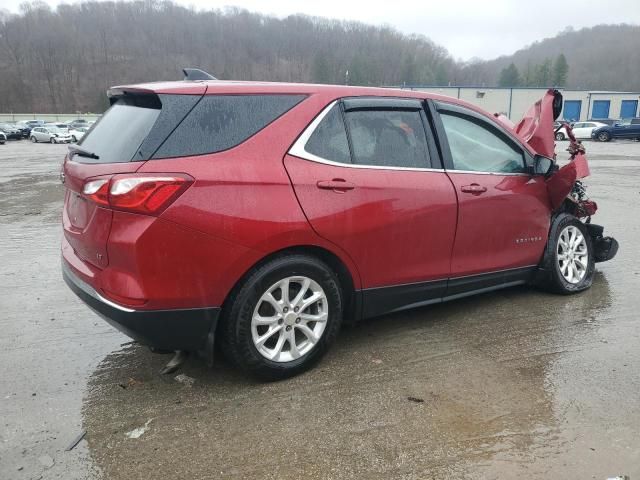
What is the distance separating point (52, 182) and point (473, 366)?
512 inches

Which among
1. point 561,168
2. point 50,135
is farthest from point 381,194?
point 50,135

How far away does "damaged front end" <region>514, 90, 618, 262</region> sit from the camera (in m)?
4.46

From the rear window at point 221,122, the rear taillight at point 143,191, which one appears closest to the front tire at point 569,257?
the rear window at point 221,122

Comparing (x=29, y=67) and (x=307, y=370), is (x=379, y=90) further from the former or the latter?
(x=29, y=67)

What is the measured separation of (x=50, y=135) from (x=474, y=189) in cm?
4557

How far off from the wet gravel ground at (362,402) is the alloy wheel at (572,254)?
0.32 meters

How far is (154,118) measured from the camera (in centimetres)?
287

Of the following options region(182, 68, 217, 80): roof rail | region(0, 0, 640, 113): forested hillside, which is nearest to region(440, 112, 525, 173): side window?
region(182, 68, 217, 80): roof rail

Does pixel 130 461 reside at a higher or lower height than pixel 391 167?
lower

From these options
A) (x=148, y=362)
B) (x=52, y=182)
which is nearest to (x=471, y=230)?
(x=148, y=362)

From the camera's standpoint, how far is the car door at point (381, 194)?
10.4 feet

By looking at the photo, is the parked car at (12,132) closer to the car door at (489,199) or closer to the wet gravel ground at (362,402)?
the wet gravel ground at (362,402)

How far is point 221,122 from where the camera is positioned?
2.96 meters

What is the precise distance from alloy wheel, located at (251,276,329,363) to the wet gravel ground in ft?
0.69
